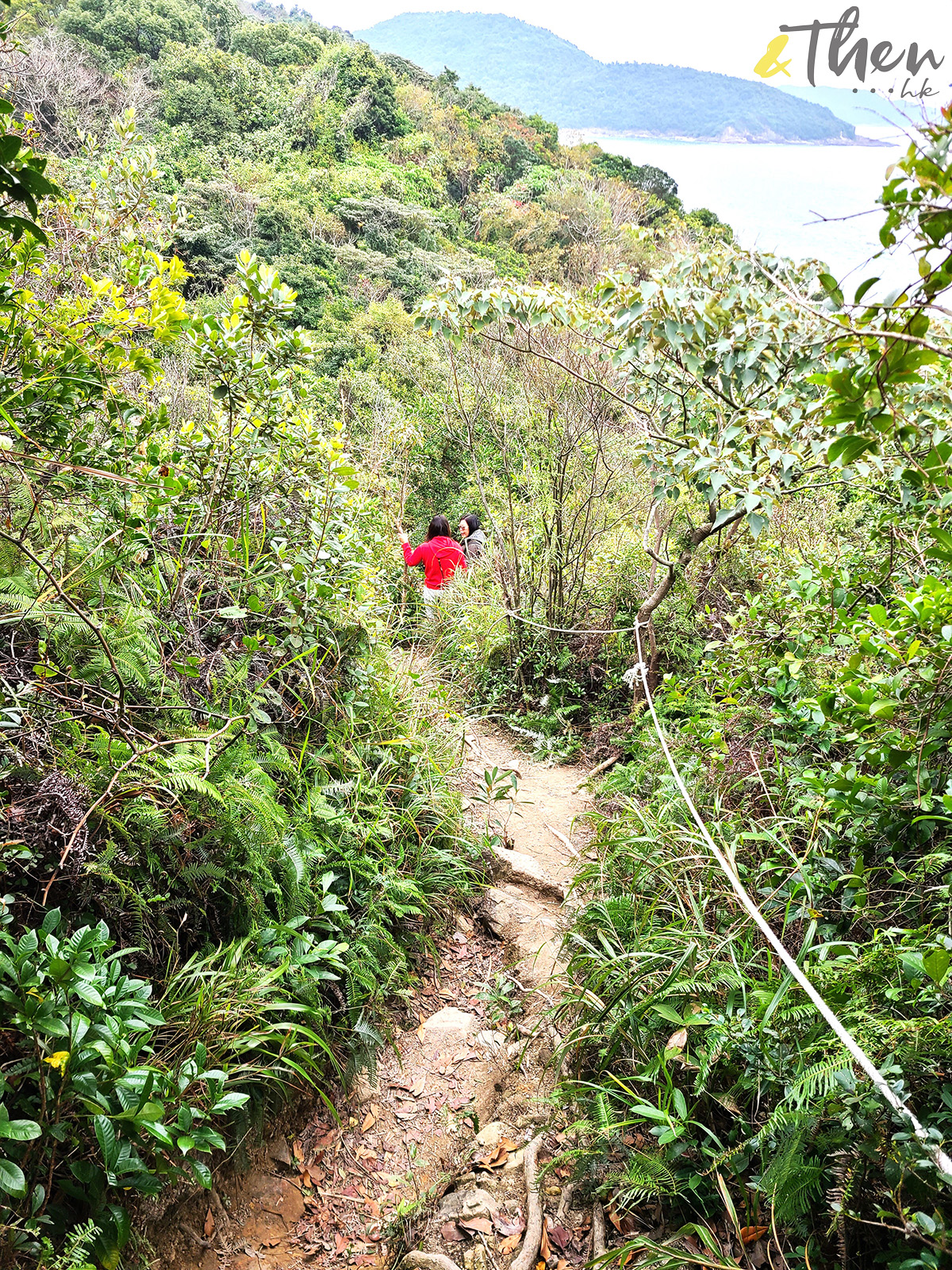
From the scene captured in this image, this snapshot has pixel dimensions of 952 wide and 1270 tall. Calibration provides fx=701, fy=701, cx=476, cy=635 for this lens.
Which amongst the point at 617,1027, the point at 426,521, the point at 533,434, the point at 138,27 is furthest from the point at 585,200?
the point at 617,1027

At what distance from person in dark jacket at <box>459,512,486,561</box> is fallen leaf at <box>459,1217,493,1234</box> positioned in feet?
20.2

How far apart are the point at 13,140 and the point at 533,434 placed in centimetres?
676

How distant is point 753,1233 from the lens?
1810 millimetres

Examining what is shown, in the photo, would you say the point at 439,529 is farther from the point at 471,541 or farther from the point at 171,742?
the point at 171,742

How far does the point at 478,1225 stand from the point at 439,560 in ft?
18.6

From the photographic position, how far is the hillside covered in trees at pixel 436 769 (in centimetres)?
175

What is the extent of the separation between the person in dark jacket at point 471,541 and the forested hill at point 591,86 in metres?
4.56

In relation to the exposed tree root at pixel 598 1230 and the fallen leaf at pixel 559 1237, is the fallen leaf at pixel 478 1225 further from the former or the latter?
the exposed tree root at pixel 598 1230

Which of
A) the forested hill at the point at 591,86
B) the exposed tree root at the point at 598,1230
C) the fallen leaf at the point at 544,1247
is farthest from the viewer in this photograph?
the forested hill at the point at 591,86

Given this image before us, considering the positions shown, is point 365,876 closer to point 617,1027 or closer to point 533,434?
point 617,1027

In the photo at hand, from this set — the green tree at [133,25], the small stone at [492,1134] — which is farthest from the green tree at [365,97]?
the small stone at [492,1134]

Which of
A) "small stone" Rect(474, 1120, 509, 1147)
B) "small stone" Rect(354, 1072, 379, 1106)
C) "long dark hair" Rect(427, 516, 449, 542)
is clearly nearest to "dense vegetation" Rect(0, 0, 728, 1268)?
"small stone" Rect(354, 1072, 379, 1106)

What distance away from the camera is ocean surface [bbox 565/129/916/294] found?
4.97 feet

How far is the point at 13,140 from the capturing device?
1.27 metres
